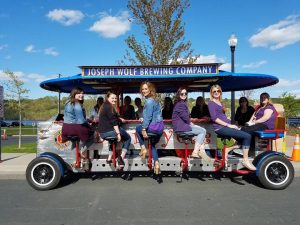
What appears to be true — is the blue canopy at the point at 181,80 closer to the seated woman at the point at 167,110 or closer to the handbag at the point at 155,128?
the seated woman at the point at 167,110

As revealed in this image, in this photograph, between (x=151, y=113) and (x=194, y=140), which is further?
(x=194, y=140)

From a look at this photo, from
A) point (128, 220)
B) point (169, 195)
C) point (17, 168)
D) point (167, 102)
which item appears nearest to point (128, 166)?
point (169, 195)

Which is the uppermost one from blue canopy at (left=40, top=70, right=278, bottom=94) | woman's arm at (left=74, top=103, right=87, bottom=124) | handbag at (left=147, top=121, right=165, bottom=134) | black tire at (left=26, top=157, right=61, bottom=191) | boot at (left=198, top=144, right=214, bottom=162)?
blue canopy at (left=40, top=70, right=278, bottom=94)

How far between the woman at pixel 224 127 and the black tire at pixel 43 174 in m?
3.14

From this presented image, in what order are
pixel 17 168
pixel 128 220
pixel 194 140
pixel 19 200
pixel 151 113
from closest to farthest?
pixel 128 220 → pixel 19 200 → pixel 151 113 → pixel 194 140 → pixel 17 168

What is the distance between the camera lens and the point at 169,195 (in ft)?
19.4

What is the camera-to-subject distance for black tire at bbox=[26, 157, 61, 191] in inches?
250

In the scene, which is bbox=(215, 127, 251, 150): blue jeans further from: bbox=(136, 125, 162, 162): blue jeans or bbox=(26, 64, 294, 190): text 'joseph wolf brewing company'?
bbox=(136, 125, 162, 162): blue jeans

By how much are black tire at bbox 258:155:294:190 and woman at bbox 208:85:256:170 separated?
23cm

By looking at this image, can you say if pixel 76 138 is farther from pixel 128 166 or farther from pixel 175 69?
pixel 175 69

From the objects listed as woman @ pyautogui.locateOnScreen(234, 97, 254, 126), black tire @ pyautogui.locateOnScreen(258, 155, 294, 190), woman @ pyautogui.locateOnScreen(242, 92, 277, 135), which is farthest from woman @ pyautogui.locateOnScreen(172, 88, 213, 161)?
woman @ pyautogui.locateOnScreen(234, 97, 254, 126)

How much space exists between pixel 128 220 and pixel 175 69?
3115 millimetres

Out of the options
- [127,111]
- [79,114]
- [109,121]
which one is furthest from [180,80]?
[79,114]

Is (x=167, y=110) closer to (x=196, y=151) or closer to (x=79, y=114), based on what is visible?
(x=196, y=151)
